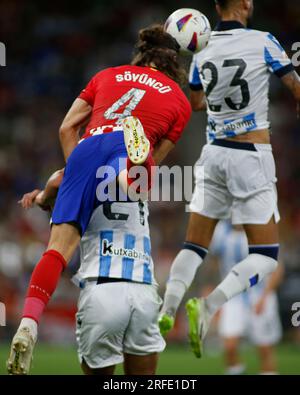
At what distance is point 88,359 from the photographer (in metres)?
4.99

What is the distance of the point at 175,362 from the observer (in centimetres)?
1056

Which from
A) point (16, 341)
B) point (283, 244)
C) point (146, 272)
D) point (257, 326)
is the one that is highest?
point (283, 244)

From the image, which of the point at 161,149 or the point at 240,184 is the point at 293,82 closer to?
the point at 240,184

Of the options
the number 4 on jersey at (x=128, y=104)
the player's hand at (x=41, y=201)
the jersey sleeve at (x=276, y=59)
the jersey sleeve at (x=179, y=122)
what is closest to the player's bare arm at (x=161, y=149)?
the jersey sleeve at (x=179, y=122)

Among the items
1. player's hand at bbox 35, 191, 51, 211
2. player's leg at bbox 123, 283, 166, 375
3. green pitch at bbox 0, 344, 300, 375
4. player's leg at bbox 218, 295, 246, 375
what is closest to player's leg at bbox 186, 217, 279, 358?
player's leg at bbox 123, 283, 166, 375

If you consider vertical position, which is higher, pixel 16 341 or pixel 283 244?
pixel 283 244

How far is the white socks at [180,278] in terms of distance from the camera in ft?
19.1

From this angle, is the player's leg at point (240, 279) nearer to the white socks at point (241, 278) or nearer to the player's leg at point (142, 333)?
the white socks at point (241, 278)

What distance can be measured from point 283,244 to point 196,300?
7896mm

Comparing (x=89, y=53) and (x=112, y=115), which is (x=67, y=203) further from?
(x=89, y=53)

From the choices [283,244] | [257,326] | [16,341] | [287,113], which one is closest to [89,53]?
[287,113]

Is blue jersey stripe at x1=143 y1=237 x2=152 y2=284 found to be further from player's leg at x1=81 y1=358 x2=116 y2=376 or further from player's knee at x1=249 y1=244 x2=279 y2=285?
player's knee at x1=249 y1=244 x2=279 y2=285

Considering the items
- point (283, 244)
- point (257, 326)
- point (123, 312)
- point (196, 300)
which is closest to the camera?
point (123, 312)

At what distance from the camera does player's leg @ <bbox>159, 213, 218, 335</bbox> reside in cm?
584
